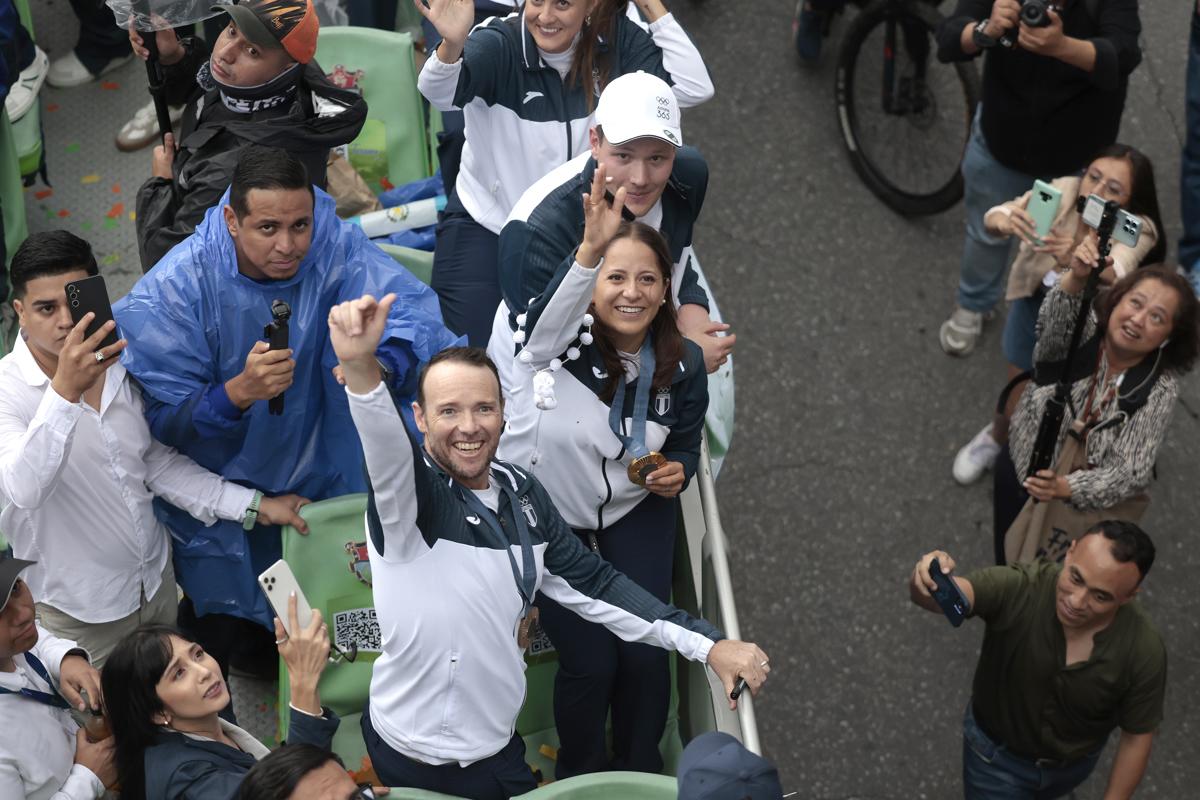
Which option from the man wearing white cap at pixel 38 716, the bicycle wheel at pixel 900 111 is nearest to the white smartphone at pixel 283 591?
the man wearing white cap at pixel 38 716

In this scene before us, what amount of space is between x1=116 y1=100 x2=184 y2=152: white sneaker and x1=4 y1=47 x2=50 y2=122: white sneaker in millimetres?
419

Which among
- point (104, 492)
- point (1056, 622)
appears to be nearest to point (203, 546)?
point (104, 492)

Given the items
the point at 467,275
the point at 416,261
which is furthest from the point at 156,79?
the point at 467,275

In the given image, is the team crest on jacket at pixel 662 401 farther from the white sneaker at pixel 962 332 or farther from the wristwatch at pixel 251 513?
the white sneaker at pixel 962 332

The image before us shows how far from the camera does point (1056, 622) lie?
409 centimetres

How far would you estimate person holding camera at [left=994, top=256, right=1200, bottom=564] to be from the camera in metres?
4.42

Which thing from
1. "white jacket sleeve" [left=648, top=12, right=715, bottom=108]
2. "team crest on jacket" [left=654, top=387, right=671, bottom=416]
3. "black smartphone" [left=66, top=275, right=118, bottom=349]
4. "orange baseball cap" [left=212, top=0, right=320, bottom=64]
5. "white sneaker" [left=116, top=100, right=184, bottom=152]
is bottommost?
"white sneaker" [left=116, top=100, right=184, bottom=152]

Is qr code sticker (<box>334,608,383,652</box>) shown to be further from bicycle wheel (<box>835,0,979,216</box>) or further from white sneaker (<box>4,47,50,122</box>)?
bicycle wheel (<box>835,0,979,216</box>)

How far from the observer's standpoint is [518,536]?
10.7 ft

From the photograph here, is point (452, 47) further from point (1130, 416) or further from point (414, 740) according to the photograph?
point (1130, 416)

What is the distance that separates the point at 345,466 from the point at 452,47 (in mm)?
1266

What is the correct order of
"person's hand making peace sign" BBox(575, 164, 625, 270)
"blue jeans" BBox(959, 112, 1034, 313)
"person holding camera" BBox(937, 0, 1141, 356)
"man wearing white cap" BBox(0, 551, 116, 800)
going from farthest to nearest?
1. "blue jeans" BBox(959, 112, 1034, 313)
2. "person holding camera" BBox(937, 0, 1141, 356)
3. "person's hand making peace sign" BBox(575, 164, 625, 270)
4. "man wearing white cap" BBox(0, 551, 116, 800)

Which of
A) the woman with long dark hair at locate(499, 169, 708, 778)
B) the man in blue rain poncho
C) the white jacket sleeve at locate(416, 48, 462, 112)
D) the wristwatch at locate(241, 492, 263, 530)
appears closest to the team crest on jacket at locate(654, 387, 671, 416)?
the woman with long dark hair at locate(499, 169, 708, 778)

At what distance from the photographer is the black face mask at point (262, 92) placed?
4238 millimetres
